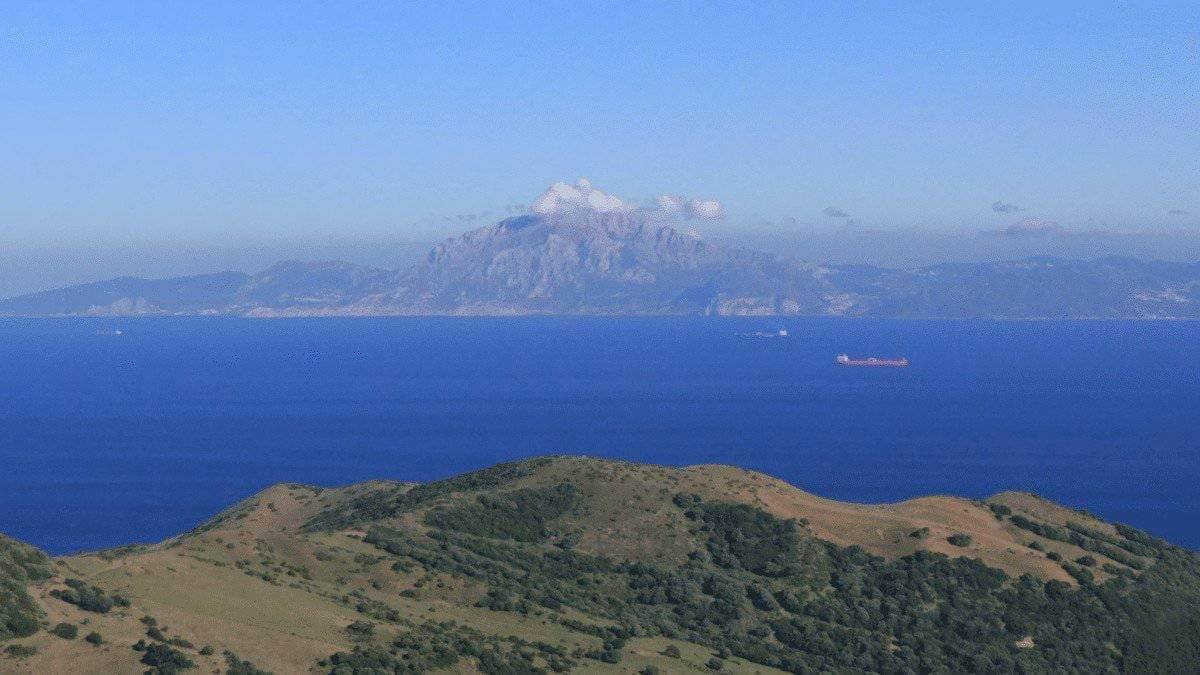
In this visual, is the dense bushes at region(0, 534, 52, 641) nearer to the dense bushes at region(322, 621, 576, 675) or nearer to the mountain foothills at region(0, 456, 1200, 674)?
the mountain foothills at region(0, 456, 1200, 674)

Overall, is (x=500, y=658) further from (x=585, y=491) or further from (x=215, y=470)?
(x=215, y=470)

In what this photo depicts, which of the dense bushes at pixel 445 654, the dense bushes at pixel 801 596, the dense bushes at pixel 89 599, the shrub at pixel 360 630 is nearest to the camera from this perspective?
the dense bushes at pixel 445 654

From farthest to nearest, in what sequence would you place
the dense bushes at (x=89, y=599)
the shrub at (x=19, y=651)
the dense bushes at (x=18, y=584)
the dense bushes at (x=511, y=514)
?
the dense bushes at (x=511, y=514) < the dense bushes at (x=89, y=599) < the dense bushes at (x=18, y=584) < the shrub at (x=19, y=651)

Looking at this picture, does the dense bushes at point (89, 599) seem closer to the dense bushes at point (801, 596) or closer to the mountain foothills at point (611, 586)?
the mountain foothills at point (611, 586)

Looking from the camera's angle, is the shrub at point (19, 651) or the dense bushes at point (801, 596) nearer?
the shrub at point (19, 651)

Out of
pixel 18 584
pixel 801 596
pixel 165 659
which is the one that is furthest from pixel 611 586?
pixel 18 584

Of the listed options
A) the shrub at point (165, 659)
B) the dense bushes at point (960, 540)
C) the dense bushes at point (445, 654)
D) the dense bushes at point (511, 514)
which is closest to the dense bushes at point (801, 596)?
the dense bushes at point (511, 514)

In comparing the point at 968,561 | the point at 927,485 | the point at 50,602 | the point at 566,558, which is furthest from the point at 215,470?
the point at 50,602

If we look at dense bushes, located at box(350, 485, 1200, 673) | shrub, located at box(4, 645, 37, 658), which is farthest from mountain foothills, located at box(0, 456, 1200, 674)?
dense bushes, located at box(350, 485, 1200, 673)

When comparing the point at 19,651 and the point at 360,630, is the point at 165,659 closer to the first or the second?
the point at 19,651
